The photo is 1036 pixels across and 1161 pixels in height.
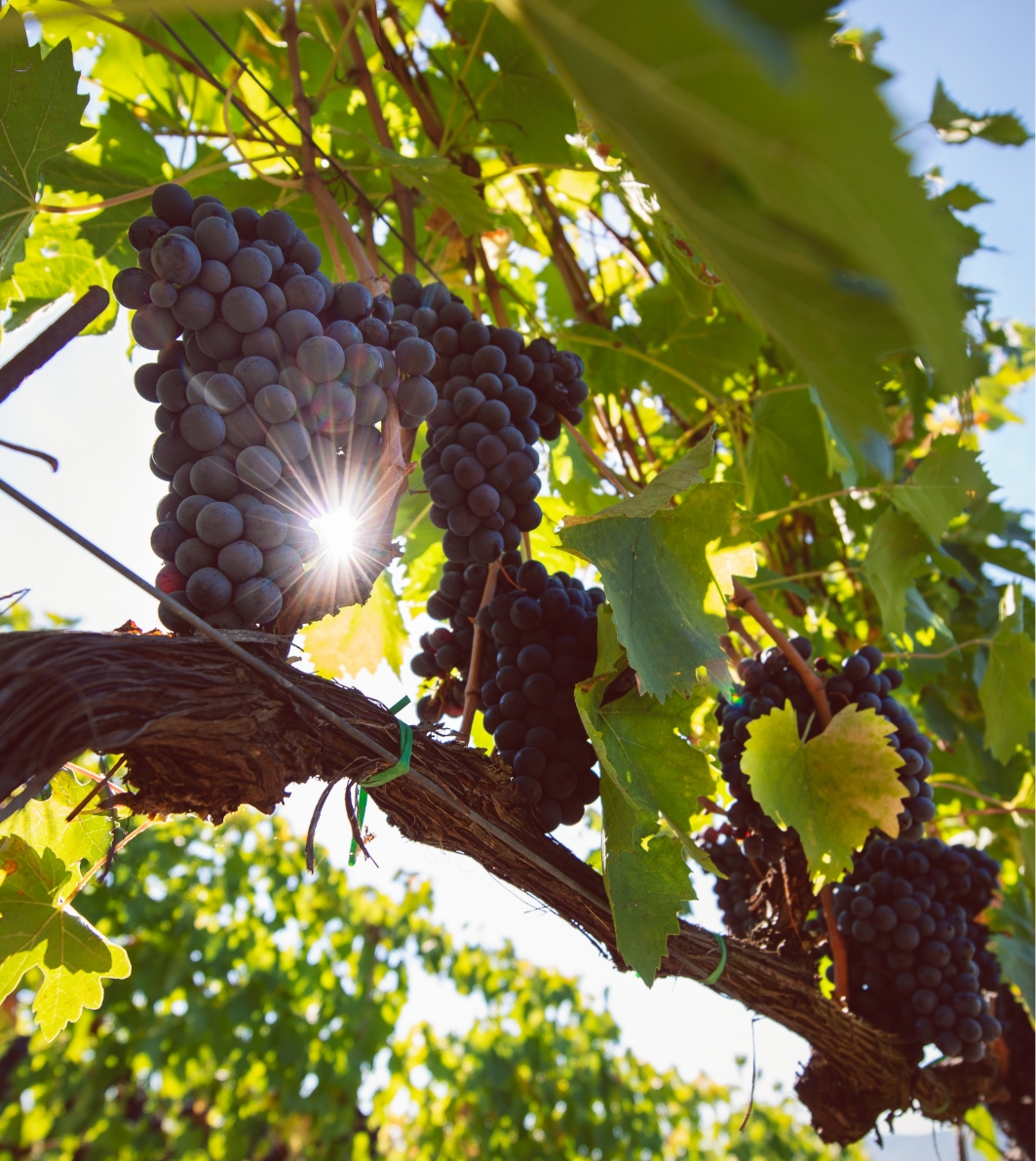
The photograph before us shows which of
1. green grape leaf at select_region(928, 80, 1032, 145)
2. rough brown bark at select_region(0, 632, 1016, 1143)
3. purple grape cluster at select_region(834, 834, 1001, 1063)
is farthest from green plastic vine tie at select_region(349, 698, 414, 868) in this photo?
green grape leaf at select_region(928, 80, 1032, 145)

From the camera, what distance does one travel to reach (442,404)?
1.10 metres

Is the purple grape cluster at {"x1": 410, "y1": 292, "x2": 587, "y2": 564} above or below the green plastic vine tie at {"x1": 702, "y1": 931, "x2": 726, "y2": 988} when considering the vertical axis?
above

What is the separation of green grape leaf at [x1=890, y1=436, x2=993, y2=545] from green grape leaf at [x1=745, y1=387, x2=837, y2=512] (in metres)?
0.21

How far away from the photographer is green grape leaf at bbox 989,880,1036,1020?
5.17 ft

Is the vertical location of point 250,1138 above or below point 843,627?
below

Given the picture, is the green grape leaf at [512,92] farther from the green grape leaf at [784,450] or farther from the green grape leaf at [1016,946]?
the green grape leaf at [1016,946]

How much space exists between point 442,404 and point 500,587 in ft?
0.89

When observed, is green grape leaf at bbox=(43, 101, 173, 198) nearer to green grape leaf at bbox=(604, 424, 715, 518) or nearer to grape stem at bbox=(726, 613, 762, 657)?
green grape leaf at bbox=(604, 424, 715, 518)

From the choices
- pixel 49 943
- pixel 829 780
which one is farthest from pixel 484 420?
pixel 49 943

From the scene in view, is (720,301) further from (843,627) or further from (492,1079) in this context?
(492,1079)

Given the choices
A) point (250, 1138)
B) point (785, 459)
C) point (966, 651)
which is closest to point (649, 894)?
point (785, 459)

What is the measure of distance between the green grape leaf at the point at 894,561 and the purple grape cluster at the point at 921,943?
0.47m

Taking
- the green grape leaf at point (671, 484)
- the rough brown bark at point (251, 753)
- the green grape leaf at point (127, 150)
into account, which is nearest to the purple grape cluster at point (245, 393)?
the rough brown bark at point (251, 753)

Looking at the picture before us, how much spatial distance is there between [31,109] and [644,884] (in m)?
1.13
